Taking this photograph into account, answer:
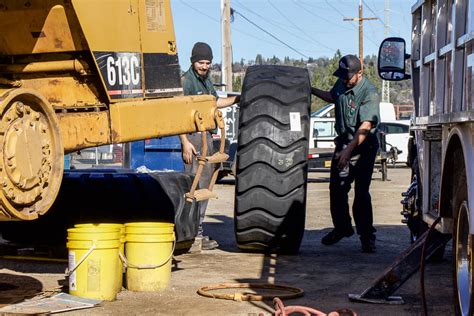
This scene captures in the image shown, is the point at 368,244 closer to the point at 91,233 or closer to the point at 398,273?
the point at 398,273

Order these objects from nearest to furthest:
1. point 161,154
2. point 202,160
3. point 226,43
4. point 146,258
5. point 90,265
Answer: point 90,265 < point 146,258 < point 202,160 < point 161,154 < point 226,43

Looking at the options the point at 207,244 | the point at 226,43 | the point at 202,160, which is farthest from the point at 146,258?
the point at 226,43

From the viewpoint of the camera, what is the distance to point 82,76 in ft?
25.4

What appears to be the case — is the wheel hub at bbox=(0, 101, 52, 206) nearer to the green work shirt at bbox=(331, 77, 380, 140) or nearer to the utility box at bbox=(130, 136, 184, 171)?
Answer: the green work shirt at bbox=(331, 77, 380, 140)

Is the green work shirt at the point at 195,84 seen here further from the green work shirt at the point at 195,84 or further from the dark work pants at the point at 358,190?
the dark work pants at the point at 358,190

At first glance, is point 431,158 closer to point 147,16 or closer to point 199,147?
point 147,16

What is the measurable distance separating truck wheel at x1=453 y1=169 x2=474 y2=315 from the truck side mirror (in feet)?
12.0

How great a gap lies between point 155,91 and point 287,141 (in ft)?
6.83

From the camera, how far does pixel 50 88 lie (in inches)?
305

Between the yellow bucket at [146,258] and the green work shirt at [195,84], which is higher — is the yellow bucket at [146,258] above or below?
below

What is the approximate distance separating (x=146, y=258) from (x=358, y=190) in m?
3.40

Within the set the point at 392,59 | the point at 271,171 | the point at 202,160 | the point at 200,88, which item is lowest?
the point at 271,171

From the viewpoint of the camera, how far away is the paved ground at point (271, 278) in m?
7.42

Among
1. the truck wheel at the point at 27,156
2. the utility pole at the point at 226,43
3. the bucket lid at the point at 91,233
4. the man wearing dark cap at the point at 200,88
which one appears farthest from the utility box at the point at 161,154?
the utility pole at the point at 226,43
